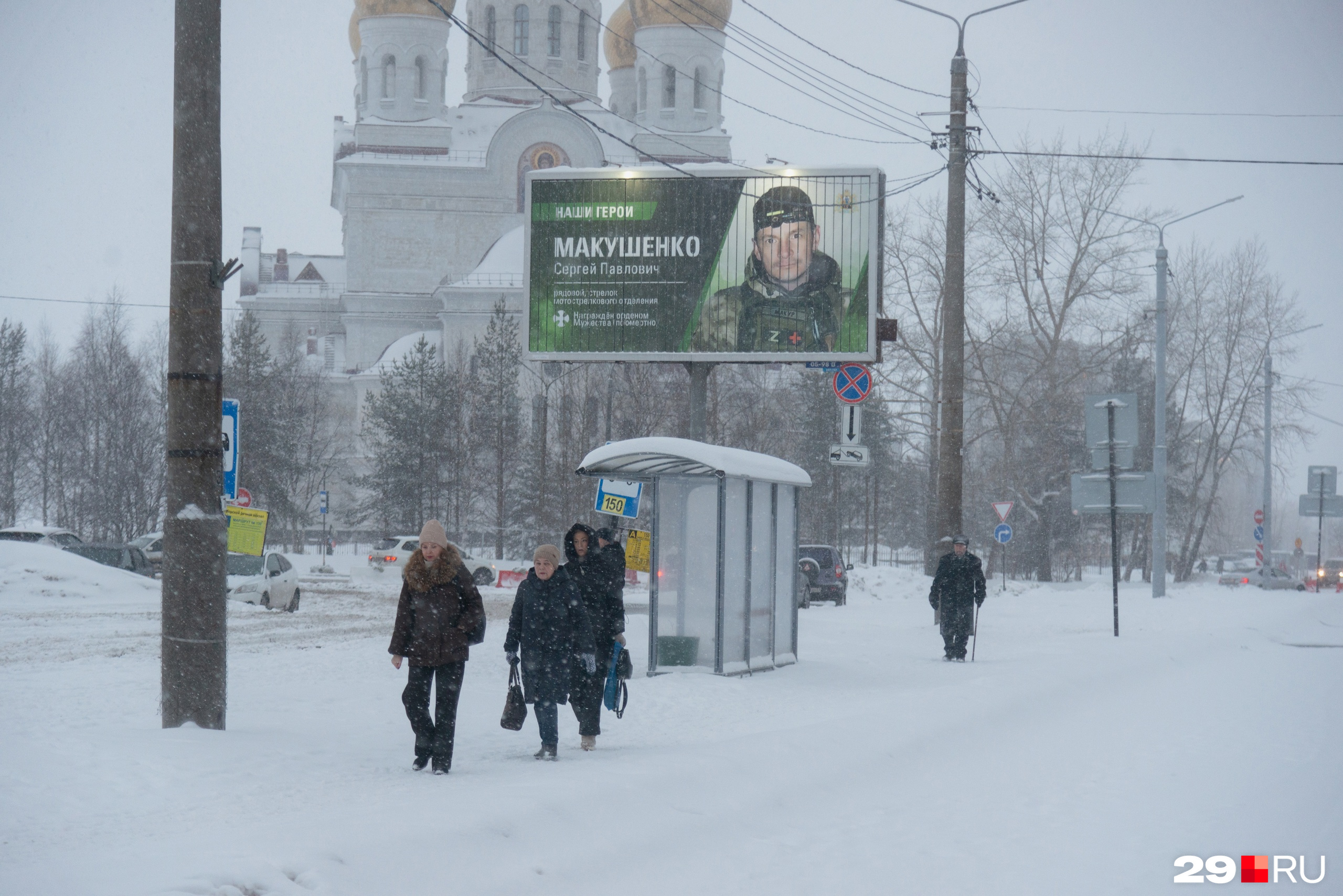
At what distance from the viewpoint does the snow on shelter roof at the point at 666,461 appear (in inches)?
540

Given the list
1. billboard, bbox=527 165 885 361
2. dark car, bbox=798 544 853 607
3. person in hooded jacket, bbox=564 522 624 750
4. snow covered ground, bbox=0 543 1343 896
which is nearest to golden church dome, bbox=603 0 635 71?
dark car, bbox=798 544 853 607

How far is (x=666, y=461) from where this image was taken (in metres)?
14.0

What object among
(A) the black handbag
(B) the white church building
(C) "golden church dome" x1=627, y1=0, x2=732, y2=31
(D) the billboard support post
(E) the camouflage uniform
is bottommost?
(A) the black handbag

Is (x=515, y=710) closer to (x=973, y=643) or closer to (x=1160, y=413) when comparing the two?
(x=973, y=643)

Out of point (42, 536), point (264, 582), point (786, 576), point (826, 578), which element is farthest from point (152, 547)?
point (786, 576)

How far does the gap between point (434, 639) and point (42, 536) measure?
105 feet

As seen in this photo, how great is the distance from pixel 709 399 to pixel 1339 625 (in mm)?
34277

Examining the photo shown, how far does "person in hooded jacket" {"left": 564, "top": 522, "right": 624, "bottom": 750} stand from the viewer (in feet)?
30.9

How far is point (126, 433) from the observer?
54969mm

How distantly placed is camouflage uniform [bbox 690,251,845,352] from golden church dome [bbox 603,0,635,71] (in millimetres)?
55365

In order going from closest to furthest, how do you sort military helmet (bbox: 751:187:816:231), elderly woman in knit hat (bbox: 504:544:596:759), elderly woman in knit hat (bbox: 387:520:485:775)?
1. elderly woman in knit hat (bbox: 387:520:485:775)
2. elderly woman in knit hat (bbox: 504:544:596:759)
3. military helmet (bbox: 751:187:816:231)

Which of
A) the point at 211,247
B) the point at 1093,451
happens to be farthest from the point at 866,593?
the point at 211,247

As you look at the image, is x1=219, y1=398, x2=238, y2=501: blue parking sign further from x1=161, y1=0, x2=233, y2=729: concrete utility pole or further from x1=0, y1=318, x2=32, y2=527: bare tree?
x1=0, y1=318, x2=32, y2=527: bare tree

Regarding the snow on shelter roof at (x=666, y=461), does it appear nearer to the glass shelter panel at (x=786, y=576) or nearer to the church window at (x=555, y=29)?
the glass shelter panel at (x=786, y=576)
